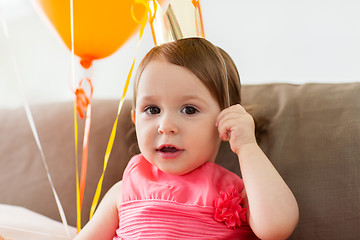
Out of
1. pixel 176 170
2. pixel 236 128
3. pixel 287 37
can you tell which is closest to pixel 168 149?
pixel 176 170

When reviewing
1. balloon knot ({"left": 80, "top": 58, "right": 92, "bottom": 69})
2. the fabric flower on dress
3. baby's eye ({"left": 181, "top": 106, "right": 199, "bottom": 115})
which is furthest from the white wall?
the fabric flower on dress

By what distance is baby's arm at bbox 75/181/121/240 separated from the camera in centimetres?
89

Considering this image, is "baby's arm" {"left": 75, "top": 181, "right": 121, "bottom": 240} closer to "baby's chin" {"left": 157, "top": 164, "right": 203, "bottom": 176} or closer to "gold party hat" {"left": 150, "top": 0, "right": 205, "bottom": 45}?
"baby's chin" {"left": 157, "top": 164, "right": 203, "bottom": 176}

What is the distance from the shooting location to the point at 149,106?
85cm

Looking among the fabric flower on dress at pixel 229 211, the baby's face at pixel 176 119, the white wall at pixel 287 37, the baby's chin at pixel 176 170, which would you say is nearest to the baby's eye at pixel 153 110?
the baby's face at pixel 176 119

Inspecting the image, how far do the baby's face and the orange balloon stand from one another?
0.20 meters

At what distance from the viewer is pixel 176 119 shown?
812 mm

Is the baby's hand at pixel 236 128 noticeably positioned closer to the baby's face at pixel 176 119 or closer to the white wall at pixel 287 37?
the baby's face at pixel 176 119

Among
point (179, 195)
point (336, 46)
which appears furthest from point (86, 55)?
point (336, 46)

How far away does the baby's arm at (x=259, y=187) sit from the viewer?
0.75m

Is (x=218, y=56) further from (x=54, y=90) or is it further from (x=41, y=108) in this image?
(x=54, y=90)

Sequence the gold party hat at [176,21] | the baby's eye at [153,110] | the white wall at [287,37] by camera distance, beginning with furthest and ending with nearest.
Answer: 1. the white wall at [287,37]
2. the gold party hat at [176,21]
3. the baby's eye at [153,110]

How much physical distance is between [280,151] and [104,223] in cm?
47

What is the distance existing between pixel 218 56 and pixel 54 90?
1.32m
